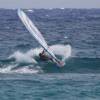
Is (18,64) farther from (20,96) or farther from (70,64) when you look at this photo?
(20,96)

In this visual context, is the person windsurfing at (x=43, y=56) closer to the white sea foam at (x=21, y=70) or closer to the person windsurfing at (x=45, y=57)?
the person windsurfing at (x=45, y=57)

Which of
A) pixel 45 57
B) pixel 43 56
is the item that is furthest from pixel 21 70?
pixel 45 57

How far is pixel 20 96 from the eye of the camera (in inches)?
1151

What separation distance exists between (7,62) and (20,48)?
54.5 ft

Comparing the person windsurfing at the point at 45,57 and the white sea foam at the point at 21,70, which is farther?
the person windsurfing at the point at 45,57

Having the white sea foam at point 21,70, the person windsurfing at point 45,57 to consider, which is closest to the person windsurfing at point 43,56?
the person windsurfing at point 45,57

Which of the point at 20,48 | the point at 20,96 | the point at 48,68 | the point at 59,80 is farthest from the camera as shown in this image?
the point at 20,48

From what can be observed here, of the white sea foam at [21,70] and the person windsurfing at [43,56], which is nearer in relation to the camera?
the white sea foam at [21,70]

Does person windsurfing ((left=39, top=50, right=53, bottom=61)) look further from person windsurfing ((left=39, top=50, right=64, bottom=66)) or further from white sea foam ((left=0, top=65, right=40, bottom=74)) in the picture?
white sea foam ((left=0, top=65, right=40, bottom=74))

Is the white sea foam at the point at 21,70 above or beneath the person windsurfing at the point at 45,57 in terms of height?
beneath

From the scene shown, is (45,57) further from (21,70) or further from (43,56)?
(21,70)

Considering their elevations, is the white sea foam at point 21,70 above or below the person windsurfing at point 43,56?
below

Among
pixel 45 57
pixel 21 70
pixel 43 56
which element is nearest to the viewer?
pixel 21 70

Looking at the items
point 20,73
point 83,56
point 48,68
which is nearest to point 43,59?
point 48,68
